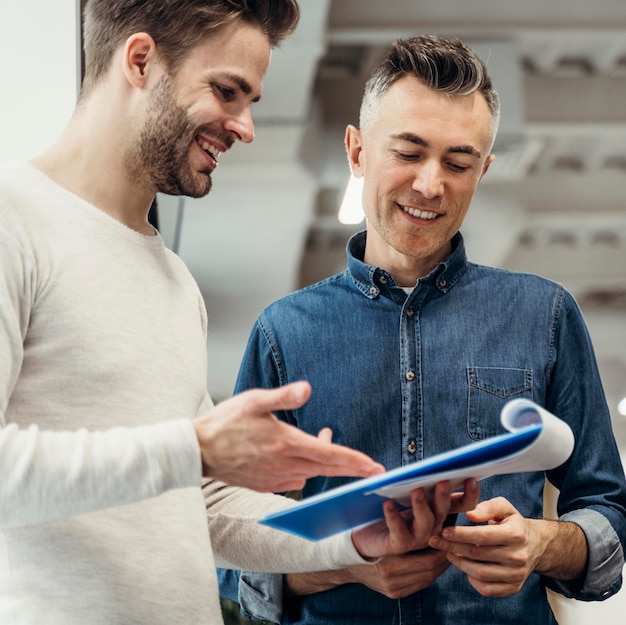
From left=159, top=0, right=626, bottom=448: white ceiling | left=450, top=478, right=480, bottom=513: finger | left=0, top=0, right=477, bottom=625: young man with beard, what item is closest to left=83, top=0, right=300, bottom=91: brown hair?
left=0, top=0, right=477, bottom=625: young man with beard

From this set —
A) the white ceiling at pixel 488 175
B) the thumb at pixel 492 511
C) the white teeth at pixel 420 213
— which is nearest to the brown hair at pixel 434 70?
the white teeth at pixel 420 213

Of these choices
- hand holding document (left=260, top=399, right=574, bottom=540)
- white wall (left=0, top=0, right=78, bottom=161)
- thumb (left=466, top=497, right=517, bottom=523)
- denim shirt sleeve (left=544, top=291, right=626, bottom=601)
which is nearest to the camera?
hand holding document (left=260, top=399, right=574, bottom=540)

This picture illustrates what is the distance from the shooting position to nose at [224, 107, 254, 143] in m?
1.39

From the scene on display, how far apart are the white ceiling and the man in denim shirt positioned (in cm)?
224

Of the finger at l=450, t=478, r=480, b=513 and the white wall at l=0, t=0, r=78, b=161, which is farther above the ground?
the white wall at l=0, t=0, r=78, b=161

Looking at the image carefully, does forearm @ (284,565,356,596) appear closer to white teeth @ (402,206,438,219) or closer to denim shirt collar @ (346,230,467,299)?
denim shirt collar @ (346,230,467,299)

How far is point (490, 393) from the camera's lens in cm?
159

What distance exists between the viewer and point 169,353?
130 cm

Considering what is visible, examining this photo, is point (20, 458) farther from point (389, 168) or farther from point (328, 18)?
point (328, 18)

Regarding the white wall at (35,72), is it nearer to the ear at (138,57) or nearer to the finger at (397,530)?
the ear at (138,57)

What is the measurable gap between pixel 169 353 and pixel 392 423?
1.51ft

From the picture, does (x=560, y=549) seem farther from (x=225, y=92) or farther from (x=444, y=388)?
(x=225, y=92)

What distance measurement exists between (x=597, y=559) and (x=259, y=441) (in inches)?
29.3

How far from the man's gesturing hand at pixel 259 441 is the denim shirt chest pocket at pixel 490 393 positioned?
0.53 metres
